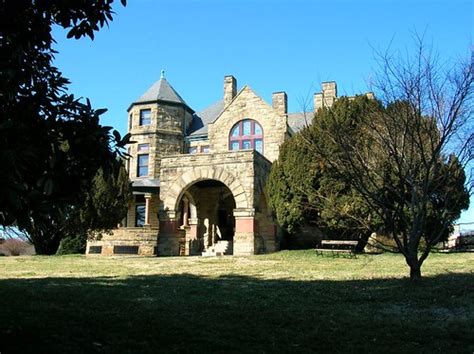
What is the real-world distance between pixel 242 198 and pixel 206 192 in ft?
26.7

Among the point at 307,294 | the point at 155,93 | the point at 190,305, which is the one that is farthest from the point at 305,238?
the point at 190,305

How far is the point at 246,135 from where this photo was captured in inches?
1261

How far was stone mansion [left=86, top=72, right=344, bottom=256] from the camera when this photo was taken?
80.0ft

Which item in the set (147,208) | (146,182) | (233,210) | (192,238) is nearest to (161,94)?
(146,182)

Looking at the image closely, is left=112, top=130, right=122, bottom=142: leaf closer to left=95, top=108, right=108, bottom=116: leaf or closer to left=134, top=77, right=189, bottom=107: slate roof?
left=95, top=108, right=108, bottom=116: leaf

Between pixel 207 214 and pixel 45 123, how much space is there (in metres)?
26.2

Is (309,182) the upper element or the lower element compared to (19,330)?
upper

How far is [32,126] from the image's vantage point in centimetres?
538

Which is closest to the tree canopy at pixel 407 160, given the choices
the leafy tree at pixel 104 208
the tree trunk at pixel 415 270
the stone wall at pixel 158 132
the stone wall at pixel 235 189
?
the tree trunk at pixel 415 270

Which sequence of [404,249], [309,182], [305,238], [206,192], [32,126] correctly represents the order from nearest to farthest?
[32,126] → [404,249] → [309,182] → [305,238] → [206,192]

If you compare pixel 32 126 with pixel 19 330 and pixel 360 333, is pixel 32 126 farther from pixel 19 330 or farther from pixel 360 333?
pixel 360 333

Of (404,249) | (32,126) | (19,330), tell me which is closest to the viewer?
(32,126)

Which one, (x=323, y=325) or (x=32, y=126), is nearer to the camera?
(x=32, y=126)

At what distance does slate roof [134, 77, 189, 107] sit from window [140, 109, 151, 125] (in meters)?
0.70
